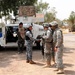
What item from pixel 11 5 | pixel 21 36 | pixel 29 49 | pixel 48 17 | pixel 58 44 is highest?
pixel 11 5

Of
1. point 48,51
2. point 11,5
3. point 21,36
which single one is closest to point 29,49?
point 48,51

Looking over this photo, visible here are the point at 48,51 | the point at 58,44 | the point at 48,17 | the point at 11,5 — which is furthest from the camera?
the point at 48,17

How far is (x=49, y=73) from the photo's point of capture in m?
9.23

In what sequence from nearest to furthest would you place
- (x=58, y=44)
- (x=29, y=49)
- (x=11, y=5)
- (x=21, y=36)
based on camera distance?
(x=58, y=44) < (x=29, y=49) < (x=21, y=36) < (x=11, y=5)

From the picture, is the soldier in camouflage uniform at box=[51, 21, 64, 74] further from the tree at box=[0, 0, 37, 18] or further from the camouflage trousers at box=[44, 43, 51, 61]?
the tree at box=[0, 0, 37, 18]

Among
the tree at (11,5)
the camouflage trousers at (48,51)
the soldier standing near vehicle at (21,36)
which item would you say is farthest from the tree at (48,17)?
the camouflage trousers at (48,51)

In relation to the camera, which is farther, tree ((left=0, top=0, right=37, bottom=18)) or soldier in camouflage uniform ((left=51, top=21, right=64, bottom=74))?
tree ((left=0, top=0, right=37, bottom=18))

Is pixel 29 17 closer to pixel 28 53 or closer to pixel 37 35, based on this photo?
pixel 37 35

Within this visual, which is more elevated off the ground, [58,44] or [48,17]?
[58,44]

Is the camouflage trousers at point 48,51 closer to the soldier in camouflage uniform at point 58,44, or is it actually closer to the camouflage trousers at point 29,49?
the camouflage trousers at point 29,49

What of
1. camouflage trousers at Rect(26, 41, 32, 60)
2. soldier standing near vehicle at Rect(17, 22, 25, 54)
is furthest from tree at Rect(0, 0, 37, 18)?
camouflage trousers at Rect(26, 41, 32, 60)

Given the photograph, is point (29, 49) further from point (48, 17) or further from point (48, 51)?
point (48, 17)

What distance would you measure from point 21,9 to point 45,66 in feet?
27.1

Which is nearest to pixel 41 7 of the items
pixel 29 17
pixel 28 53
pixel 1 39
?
pixel 29 17
